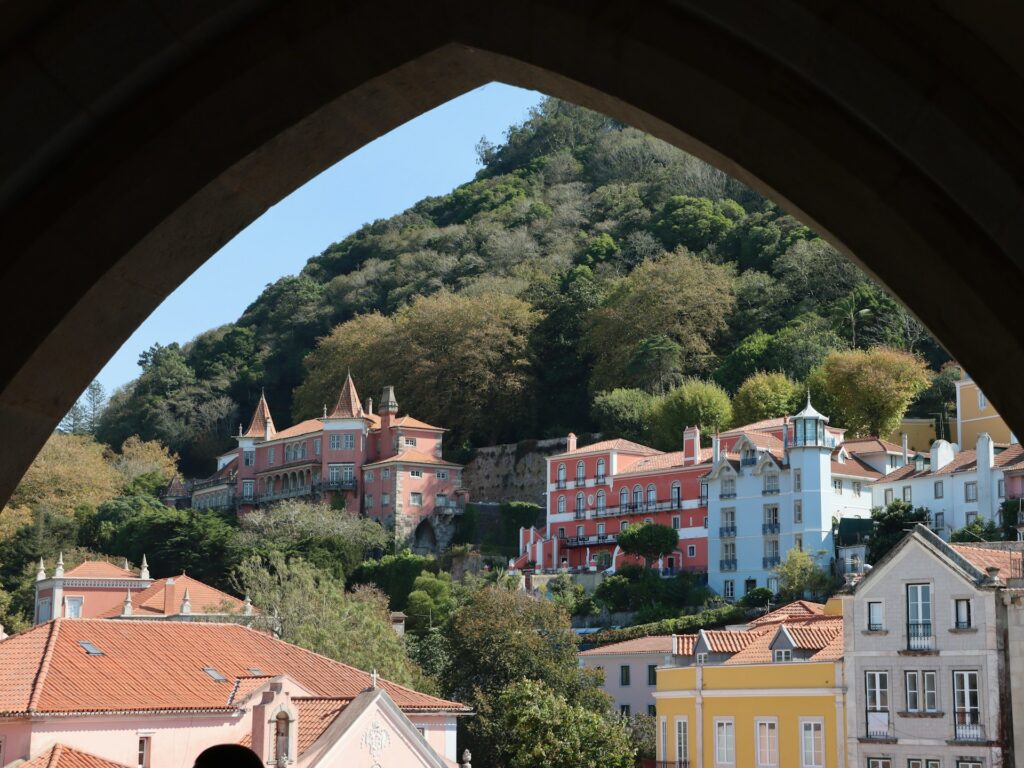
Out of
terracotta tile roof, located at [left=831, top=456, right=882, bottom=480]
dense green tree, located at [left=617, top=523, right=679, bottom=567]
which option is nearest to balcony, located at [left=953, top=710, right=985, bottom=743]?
terracotta tile roof, located at [left=831, top=456, right=882, bottom=480]

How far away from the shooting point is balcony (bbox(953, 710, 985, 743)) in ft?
88.3

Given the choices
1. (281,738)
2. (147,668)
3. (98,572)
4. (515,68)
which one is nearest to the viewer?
(515,68)

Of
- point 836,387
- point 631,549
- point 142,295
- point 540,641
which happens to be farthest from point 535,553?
point 142,295

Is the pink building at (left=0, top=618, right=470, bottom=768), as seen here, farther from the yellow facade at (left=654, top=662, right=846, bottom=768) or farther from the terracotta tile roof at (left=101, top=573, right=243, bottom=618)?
the terracotta tile roof at (left=101, top=573, right=243, bottom=618)

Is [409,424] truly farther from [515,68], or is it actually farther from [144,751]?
[515,68]

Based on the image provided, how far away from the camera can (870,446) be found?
55250 mm

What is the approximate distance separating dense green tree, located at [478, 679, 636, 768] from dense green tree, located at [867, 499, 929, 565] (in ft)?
48.3

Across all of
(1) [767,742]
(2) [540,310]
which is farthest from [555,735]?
(2) [540,310]

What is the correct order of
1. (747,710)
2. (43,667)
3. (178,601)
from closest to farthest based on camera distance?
(43,667) < (747,710) < (178,601)

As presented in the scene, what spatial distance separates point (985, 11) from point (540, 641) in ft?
129

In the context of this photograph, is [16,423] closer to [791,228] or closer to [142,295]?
[142,295]

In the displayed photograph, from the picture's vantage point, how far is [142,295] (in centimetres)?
316

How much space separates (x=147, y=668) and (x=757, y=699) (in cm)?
1223

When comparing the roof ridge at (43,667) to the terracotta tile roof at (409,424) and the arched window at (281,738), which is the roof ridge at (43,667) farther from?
the terracotta tile roof at (409,424)
